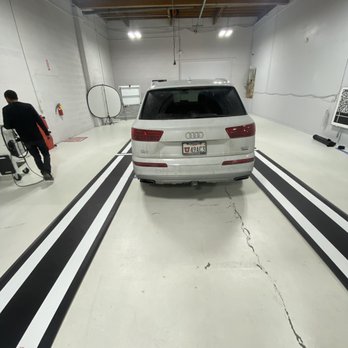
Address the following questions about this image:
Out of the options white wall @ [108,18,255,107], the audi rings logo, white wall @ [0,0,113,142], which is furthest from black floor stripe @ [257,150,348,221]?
white wall @ [108,18,255,107]

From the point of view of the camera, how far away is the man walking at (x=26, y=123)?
114 inches

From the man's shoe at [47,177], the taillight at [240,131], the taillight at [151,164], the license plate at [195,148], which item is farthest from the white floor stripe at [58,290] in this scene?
the taillight at [240,131]

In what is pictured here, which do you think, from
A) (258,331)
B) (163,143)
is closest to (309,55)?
(163,143)

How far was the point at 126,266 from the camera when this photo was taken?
5.62 feet

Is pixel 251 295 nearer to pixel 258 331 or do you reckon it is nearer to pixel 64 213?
pixel 258 331

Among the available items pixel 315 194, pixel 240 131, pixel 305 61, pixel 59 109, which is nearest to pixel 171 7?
pixel 305 61

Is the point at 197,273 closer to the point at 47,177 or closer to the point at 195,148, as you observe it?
the point at 195,148

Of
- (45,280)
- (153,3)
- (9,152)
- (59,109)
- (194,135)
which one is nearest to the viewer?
(45,280)

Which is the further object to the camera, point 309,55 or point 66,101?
point 66,101

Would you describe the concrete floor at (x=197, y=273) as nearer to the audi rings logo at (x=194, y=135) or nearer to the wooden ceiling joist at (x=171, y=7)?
the audi rings logo at (x=194, y=135)

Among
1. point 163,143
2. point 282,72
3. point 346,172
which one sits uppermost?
point 282,72

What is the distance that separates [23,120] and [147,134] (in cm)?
216

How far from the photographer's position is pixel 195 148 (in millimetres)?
2172

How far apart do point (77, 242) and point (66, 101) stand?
569 centimetres
